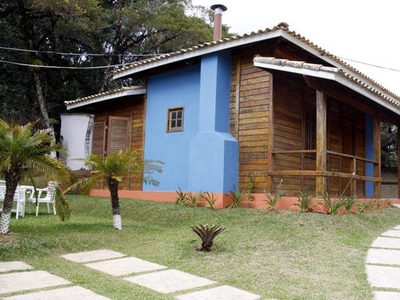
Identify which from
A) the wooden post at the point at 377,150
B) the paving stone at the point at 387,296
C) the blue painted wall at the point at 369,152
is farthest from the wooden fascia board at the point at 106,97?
the paving stone at the point at 387,296

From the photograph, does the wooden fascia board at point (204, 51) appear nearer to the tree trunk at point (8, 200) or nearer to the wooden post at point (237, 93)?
the wooden post at point (237, 93)

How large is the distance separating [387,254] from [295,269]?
1.68m

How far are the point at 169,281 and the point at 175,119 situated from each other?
724 centimetres

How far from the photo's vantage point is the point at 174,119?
447 inches

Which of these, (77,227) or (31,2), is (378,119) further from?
(31,2)

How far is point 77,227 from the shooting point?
7.64 metres

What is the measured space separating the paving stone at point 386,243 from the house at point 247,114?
157 cm

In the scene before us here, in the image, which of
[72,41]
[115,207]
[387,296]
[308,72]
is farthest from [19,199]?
[72,41]

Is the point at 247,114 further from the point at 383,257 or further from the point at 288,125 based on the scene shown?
the point at 383,257

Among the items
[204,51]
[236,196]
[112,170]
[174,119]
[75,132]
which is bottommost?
[236,196]

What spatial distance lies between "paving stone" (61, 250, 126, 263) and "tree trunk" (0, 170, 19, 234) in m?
1.32

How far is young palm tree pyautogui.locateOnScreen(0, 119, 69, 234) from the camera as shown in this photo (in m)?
6.24

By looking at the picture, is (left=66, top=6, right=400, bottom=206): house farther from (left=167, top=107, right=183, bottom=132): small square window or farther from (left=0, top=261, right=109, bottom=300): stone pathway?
(left=0, top=261, right=109, bottom=300): stone pathway

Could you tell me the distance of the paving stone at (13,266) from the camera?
15.9 ft
